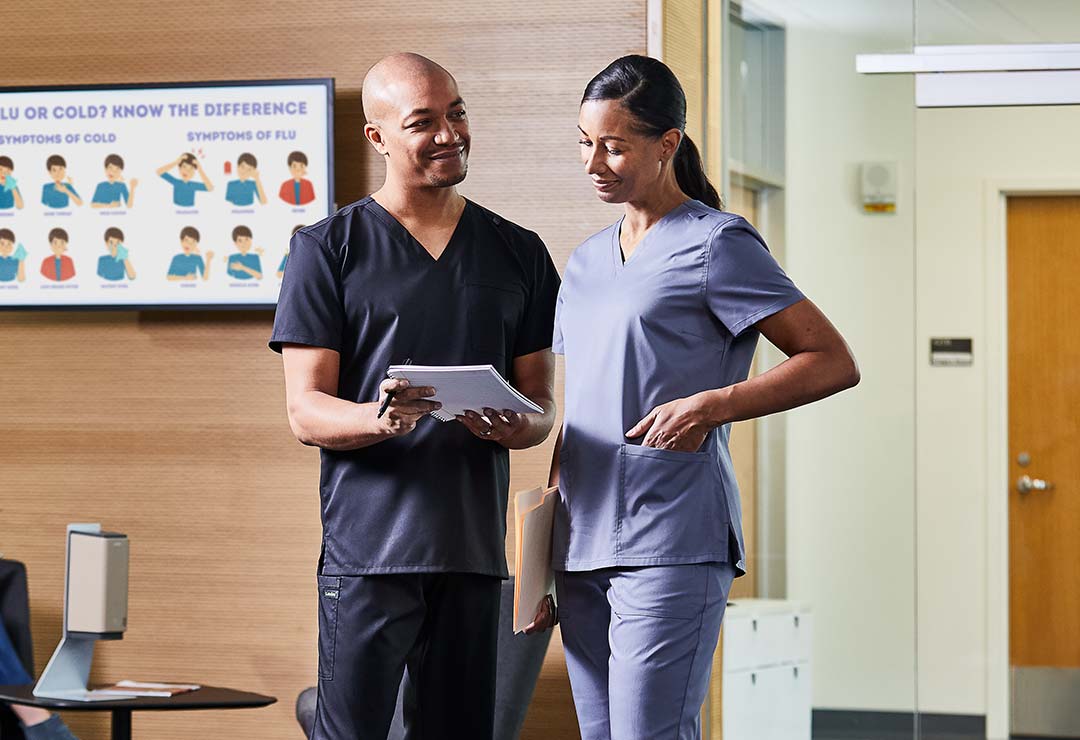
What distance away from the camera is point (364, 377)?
1.88 m

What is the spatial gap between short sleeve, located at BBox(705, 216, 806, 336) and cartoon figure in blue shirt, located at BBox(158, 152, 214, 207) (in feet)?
6.23

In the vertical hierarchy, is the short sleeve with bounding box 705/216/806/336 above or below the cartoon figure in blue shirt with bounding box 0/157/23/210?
below

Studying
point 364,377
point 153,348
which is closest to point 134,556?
point 153,348

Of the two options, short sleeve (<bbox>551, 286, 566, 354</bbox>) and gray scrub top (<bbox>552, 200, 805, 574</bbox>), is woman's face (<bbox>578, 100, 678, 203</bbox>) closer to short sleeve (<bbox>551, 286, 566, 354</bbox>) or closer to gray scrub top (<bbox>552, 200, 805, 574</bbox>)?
gray scrub top (<bbox>552, 200, 805, 574</bbox>)

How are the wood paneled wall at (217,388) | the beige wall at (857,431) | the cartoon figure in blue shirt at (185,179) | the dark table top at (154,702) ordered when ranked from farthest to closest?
the beige wall at (857,431), the cartoon figure in blue shirt at (185,179), the wood paneled wall at (217,388), the dark table top at (154,702)

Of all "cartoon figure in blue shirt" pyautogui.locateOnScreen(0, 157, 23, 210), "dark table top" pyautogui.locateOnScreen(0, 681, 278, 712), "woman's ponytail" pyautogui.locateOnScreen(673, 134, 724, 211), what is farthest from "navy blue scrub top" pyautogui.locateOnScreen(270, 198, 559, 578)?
"cartoon figure in blue shirt" pyautogui.locateOnScreen(0, 157, 23, 210)

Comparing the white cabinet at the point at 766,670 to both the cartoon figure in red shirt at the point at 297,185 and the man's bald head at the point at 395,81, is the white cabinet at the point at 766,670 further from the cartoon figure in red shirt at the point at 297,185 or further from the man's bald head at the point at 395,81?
the man's bald head at the point at 395,81

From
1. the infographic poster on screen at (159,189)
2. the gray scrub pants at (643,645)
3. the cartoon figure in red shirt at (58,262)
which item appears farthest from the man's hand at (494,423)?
the cartoon figure in red shirt at (58,262)

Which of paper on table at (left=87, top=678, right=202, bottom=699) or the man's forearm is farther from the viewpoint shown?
paper on table at (left=87, top=678, right=202, bottom=699)

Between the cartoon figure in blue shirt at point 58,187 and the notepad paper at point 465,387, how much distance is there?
193cm

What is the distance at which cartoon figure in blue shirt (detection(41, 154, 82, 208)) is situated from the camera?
3350 millimetres

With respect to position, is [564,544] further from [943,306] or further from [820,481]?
[943,306]

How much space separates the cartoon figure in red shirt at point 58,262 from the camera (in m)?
3.35

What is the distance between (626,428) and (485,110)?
1641mm
